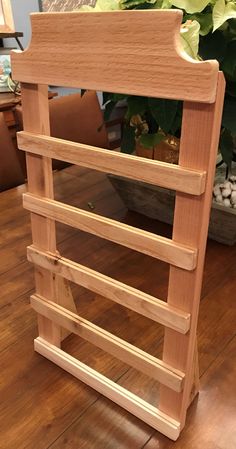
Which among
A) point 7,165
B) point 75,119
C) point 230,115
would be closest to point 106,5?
point 230,115

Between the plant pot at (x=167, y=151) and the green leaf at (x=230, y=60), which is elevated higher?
the green leaf at (x=230, y=60)

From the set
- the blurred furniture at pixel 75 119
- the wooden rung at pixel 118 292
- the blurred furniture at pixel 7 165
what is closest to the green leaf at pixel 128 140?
the wooden rung at pixel 118 292

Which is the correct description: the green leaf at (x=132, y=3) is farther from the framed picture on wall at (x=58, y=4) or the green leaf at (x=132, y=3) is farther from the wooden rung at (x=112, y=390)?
the framed picture on wall at (x=58, y=4)

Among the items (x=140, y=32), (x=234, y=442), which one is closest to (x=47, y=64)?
(x=140, y=32)

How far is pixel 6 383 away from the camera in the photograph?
0.69 metres

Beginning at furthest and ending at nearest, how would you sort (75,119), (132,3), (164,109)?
(75,119)
(132,3)
(164,109)

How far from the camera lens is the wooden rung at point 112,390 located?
61cm

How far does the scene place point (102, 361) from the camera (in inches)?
28.8

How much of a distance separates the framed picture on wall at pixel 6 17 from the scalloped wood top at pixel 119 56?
2340mm

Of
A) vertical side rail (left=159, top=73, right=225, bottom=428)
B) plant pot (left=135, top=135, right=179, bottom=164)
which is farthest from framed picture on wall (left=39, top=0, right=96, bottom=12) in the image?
vertical side rail (left=159, top=73, right=225, bottom=428)

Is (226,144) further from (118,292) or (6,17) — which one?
(6,17)

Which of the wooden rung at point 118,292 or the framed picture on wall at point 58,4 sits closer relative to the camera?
the wooden rung at point 118,292

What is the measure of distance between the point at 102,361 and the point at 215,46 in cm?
57

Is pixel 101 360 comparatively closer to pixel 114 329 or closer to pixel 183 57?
pixel 114 329
